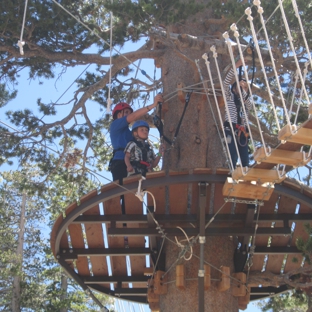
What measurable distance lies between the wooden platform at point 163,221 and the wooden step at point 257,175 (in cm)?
14

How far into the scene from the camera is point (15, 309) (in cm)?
1338

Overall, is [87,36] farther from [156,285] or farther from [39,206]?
[39,206]

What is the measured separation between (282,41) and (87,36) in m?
2.38

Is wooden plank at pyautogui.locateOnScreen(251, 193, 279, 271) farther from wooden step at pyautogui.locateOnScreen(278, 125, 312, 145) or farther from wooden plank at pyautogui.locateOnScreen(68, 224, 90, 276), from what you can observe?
wooden plank at pyautogui.locateOnScreen(68, 224, 90, 276)

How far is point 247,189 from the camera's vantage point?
18.9 feet

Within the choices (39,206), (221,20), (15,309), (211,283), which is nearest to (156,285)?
(211,283)

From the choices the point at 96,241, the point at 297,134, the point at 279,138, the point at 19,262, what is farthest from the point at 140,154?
the point at 19,262

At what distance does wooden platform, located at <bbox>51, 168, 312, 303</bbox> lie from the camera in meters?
6.05

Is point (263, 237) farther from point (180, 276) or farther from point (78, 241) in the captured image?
point (78, 241)

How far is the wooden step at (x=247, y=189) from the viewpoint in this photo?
5711mm

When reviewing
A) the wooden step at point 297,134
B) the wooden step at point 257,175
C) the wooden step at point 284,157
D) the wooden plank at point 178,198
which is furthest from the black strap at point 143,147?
the wooden step at point 297,134

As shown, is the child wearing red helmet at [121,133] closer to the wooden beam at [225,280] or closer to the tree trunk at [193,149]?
the tree trunk at [193,149]

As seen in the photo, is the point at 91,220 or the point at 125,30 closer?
the point at 91,220

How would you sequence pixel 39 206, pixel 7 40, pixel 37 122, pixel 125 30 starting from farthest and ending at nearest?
pixel 39 206
pixel 37 122
pixel 7 40
pixel 125 30
